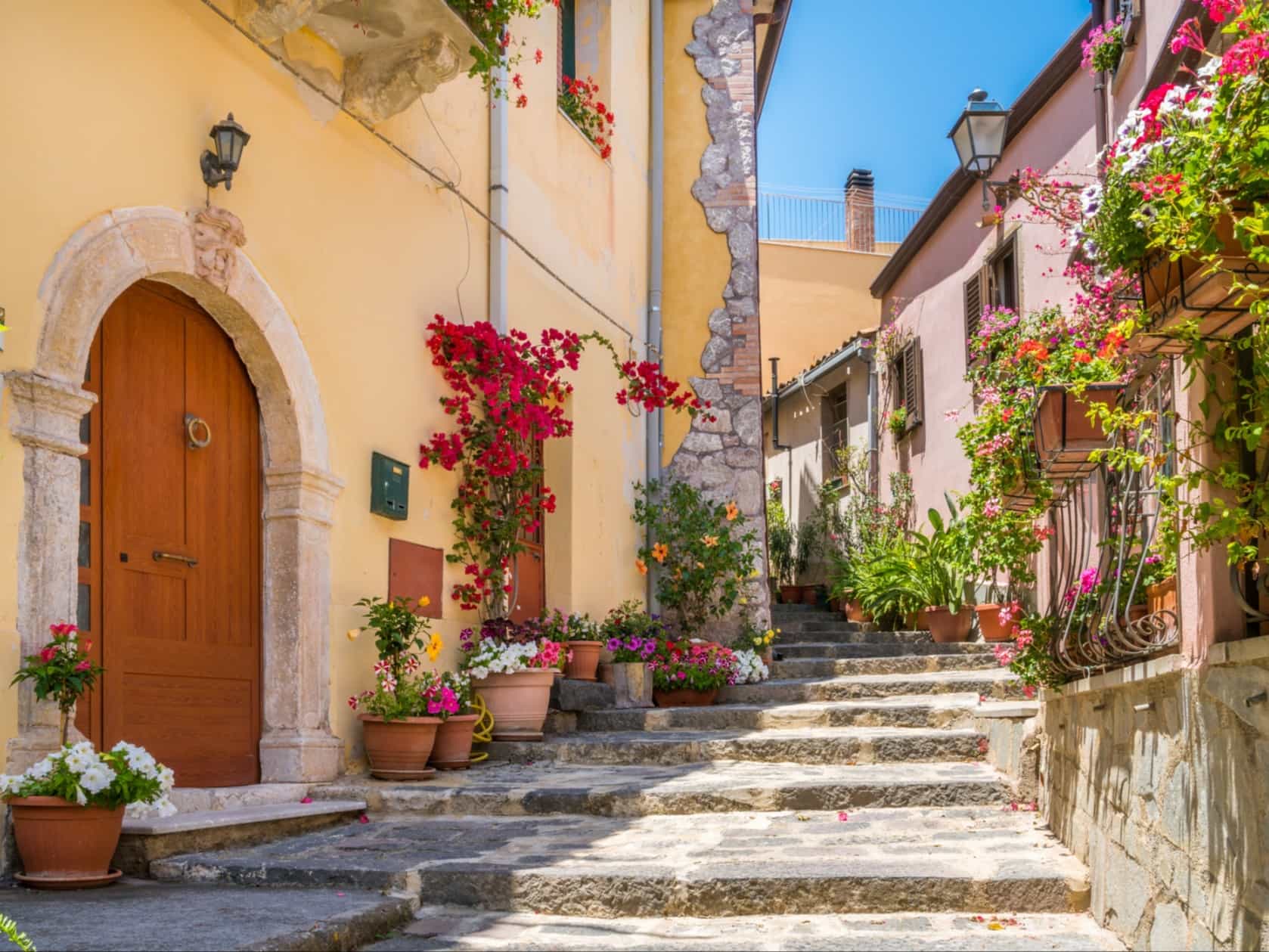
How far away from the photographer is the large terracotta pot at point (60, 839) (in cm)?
402

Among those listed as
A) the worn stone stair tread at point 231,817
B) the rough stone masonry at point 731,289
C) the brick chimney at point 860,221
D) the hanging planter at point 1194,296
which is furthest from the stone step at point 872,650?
the brick chimney at point 860,221

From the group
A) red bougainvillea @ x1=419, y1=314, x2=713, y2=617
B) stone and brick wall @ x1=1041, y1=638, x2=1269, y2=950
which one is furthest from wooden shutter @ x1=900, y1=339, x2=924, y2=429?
stone and brick wall @ x1=1041, y1=638, x2=1269, y2=950

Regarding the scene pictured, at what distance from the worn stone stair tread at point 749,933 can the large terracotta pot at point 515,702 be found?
2.79 meters

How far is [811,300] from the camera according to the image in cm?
1991

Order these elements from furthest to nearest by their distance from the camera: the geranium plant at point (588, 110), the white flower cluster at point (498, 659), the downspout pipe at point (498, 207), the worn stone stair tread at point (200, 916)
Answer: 1. the geranium plant at point (588, 110)
2. the downspout pipe at point (498, 207)
3. the white flower cluster at point (498, 659)
4. the worn stone stair tread at point (200, 916)

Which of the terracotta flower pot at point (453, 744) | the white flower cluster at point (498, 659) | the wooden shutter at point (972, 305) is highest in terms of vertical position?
the wooden shutter at point (972, 305)

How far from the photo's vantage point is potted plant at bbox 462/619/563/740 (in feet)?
23.4

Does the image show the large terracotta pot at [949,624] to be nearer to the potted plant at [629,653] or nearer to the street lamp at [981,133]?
the potted plant at [629,653]

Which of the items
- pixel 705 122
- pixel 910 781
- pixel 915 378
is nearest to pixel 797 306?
pixel 915 378

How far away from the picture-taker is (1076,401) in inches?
157

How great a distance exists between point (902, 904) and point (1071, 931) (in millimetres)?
523

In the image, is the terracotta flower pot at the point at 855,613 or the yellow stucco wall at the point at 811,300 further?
the yellow stucco wall at the point at 811,300

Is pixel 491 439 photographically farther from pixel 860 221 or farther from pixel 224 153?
pixel 860 221

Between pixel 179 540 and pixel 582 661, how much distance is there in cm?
350
